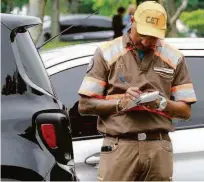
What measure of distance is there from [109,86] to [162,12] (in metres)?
0.58

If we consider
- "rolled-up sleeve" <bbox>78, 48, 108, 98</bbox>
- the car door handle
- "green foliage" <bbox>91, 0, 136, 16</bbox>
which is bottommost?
"green foliage" <bbox>91, 0, 136, 16</bbox>

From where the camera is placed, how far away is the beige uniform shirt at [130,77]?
514 centimetres

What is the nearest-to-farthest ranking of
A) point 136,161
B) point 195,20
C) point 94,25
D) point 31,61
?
1. point 31,61
2. point 136,161
3. point 195,20
4. point 94,25

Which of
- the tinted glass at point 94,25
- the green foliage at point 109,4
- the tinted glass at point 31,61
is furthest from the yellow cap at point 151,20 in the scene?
the tinted glass at point 94,25

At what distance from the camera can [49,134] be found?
4.56 meters

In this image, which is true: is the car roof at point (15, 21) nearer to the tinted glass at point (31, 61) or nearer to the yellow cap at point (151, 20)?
the tinted glass at point (31, 61)

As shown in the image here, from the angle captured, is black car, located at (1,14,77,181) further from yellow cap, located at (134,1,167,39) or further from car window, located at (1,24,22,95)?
yellow cap, located at (134,1,167,39)

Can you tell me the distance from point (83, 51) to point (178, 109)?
1.16 metres

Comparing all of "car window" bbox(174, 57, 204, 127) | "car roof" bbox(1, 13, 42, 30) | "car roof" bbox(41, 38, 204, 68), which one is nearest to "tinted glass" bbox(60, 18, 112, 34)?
"car roof" bbox(41, 38, 204, 68)

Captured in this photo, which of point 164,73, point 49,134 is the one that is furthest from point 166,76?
point 49,134

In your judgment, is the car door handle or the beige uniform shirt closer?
the beige uniform shirt

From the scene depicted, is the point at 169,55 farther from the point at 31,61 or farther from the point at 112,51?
the point at 31,61

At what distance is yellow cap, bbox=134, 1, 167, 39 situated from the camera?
16.7 feet

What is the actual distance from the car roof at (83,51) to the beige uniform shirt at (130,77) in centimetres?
83
